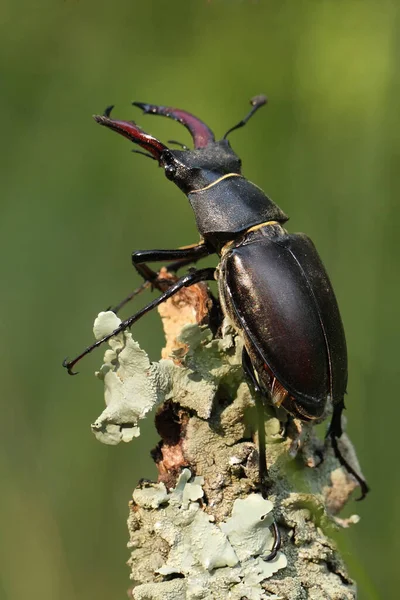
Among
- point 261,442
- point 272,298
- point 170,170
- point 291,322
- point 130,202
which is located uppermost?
point 130,202

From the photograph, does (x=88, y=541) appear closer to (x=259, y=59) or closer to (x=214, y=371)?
(x=214, y=371)

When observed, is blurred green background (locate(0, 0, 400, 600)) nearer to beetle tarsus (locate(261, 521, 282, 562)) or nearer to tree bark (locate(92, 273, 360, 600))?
tree bark (locate(92, 273, 360, 600))

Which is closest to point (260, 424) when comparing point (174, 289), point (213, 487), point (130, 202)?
point (213, 487)

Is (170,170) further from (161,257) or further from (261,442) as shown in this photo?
(261,442)

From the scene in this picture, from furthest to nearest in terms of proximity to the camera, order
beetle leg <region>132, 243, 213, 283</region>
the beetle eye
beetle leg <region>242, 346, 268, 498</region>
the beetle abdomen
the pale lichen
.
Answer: the beetle eye
beetle leg <region>132, 243, 213, 283</region>
the beetle abdomen
beetle leg <region>242, 346, 268, 498</region>
the pale lichen

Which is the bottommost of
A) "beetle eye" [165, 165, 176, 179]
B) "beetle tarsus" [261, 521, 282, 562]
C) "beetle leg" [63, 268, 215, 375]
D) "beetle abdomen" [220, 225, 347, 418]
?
"beetle tarsus" [261, 521, 282, 562]

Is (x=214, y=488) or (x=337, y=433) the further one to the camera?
(x=337, y=433)

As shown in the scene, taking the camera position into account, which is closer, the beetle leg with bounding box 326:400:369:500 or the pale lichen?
the pale lichen

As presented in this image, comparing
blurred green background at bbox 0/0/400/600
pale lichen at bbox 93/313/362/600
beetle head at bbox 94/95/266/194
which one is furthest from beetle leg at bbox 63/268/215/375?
blurred green background at bbox 0/0/400/600
